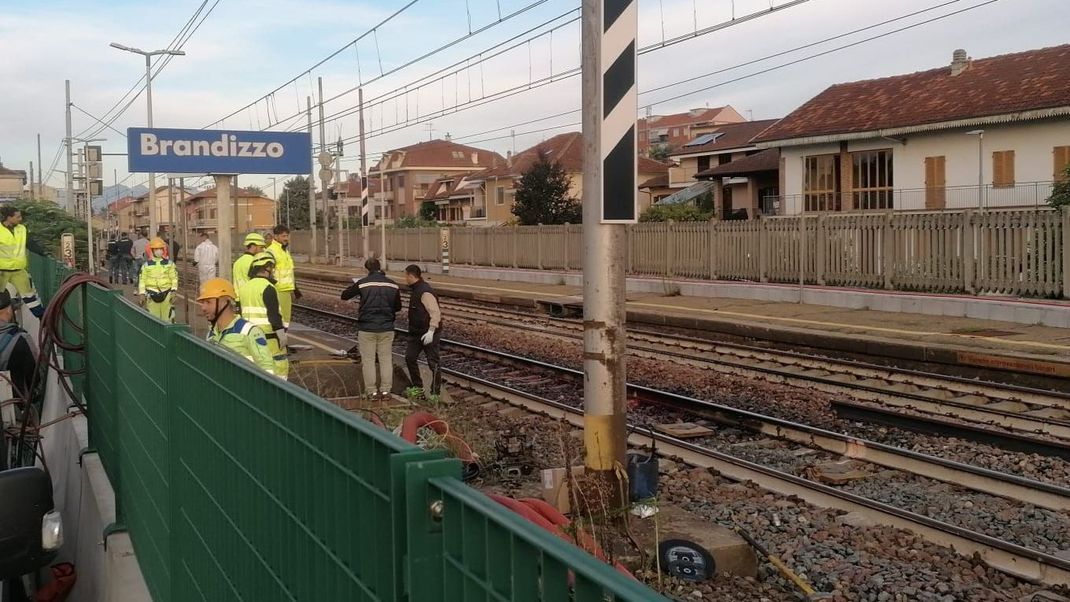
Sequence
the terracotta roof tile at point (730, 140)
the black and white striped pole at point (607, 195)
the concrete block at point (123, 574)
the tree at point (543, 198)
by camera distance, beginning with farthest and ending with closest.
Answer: the terracotta roof tile at point (730, 140), the tree at point (543, 198), the black and white striped pole at point (607, 195), the concrete block at point (123, 574)

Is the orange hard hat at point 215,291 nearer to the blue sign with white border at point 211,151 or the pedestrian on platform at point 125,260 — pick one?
the blue sign with white border at point 211,151

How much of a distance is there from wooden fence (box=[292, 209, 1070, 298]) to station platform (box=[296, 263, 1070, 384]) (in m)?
0.81

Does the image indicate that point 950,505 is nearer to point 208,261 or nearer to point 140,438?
point 140,438

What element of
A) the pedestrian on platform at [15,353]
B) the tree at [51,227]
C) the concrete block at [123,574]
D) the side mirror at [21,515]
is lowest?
the concrete block at [123,574]

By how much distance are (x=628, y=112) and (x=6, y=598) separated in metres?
5.15

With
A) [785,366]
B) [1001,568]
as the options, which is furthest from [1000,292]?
[1001,568]

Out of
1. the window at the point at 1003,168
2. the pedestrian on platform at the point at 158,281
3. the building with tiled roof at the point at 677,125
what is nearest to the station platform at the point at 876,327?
the pedestrian on platform at the point at 158,281

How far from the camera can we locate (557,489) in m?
7.36

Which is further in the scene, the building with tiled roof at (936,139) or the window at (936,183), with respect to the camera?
the window at (936,183)

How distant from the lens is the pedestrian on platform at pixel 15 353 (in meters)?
8.88

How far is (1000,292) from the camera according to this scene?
68.9 feet

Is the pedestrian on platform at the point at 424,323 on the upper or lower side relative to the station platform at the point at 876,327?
upper

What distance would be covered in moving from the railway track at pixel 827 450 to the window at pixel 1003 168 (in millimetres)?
24277

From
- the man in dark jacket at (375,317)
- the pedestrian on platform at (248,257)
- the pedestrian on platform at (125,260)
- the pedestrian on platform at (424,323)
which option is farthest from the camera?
the pedestrian on platform at (125,260)
